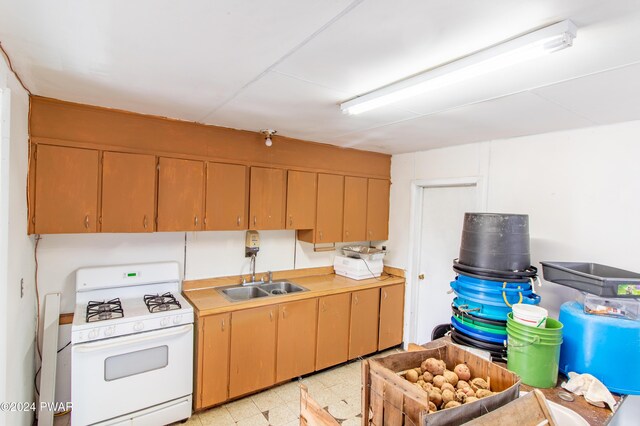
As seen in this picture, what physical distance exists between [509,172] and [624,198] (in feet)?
2.90

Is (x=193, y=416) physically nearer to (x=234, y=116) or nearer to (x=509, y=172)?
(x=234, y=116)

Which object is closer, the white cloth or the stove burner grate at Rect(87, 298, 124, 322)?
the white cloth

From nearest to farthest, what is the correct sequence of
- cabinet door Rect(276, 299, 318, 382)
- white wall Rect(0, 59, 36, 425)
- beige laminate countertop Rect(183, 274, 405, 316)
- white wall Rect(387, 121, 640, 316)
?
white wall Rect(0, 59, 36, 425) < white wall Rect(387, 121, 640, 316) < beige laminate countertop Rect(183, 274, 405, 316) < cabinet door Rect(276, 299, 318, 382)

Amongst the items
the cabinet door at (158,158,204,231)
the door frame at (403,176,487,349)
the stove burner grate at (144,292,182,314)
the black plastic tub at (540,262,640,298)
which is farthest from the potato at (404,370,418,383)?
the door frame at (403,176,487,349)

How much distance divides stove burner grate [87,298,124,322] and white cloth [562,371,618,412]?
2.89m

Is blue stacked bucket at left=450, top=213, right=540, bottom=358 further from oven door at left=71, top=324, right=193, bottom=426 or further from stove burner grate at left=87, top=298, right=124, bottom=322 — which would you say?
stove burner grate at left=87, top=298, right=124, bottom=322

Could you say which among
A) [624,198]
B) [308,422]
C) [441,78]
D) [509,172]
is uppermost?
[441,78]

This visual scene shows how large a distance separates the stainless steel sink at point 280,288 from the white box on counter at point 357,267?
2.42 ft

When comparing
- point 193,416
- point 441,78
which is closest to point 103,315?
point 193,416

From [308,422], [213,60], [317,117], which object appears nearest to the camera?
[308,422]

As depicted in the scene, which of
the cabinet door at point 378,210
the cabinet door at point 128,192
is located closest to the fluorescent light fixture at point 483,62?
the cabinet door at point 128,192

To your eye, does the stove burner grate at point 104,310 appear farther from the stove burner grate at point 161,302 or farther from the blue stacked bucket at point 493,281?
the blue stacked bucket at point 493,281

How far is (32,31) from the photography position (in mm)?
1423

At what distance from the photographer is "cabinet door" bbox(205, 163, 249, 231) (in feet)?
10.1
